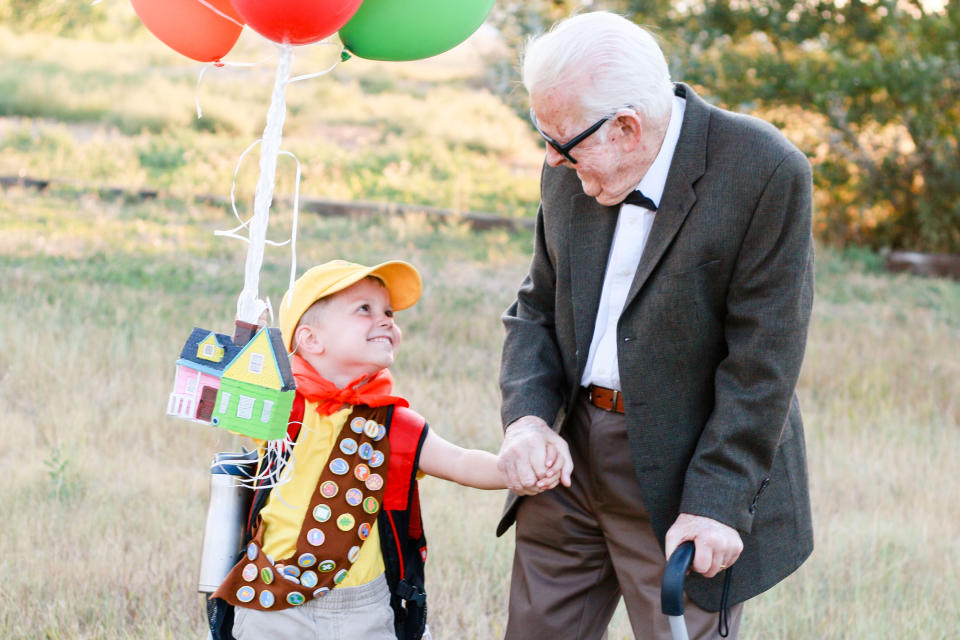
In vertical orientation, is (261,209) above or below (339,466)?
above

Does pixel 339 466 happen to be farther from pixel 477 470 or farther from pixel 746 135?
pixel 746 135

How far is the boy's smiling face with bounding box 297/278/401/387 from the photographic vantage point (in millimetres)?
2824

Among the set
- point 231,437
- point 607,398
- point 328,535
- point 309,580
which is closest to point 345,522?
point 328,535

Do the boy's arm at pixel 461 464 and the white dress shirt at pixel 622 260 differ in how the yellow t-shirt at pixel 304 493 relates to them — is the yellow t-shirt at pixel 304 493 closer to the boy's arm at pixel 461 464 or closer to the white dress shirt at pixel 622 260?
the boy's arm at pixel 461 464

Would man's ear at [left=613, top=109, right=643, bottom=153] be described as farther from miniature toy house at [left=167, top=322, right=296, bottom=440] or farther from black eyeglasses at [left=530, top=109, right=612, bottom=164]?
miniature toy house at [left=167, top=322, right=296, bottom=440]

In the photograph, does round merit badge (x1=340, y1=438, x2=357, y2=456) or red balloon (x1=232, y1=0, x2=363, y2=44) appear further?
round merit badge (x1=340, y1=438, x2=357, y2=456)

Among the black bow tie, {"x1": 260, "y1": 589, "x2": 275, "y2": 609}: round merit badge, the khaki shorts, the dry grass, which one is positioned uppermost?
the black bow tie

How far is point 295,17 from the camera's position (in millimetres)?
2508

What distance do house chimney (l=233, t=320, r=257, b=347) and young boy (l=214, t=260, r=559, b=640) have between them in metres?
0.28

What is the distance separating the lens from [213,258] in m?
9.90

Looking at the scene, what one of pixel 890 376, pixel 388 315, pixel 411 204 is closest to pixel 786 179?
pixel 388 315

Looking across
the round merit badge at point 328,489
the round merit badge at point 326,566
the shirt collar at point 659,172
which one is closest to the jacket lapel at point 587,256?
the shirt collar at point 659,172

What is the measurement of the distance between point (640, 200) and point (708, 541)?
829mm

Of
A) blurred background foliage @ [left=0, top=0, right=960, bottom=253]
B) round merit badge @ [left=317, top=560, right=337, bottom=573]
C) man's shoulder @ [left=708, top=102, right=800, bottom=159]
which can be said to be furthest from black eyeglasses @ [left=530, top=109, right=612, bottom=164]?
blurred background foliage @ [left=0, top=0, right=960, bottom=253]
